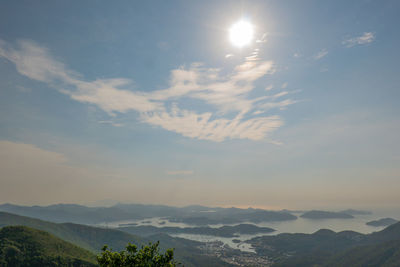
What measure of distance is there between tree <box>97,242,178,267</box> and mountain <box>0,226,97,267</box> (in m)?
162

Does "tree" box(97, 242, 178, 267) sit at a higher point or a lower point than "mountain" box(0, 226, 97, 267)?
higher

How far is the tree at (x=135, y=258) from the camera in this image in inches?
1383

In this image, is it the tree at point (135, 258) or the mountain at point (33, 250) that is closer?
the tree at point (135, 258)

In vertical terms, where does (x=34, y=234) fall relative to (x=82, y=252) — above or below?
above

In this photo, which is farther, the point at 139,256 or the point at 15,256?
the point at 15,256

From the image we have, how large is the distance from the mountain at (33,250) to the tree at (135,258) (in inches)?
6360

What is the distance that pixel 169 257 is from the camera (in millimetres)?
37500

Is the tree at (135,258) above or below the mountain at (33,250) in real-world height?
above

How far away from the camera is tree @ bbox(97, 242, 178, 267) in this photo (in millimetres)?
35116

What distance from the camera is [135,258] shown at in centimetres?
3738

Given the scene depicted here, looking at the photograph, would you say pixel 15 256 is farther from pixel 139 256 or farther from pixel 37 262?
pixel 139 256

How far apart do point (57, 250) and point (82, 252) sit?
1124 inches

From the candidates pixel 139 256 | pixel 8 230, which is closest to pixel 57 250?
pixel 8 230

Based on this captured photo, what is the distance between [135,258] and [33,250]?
187877mm
